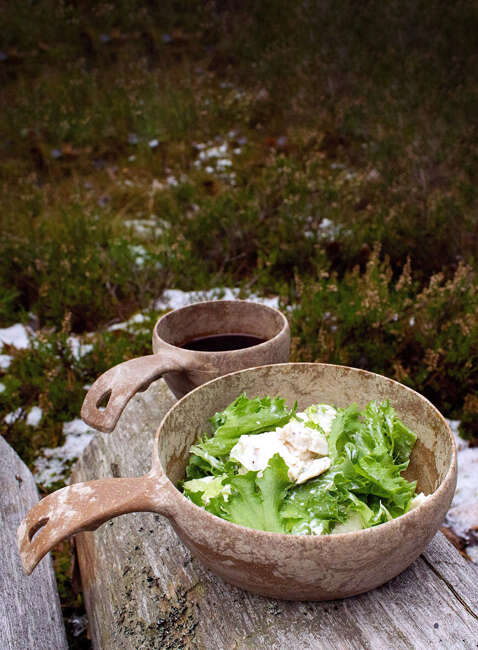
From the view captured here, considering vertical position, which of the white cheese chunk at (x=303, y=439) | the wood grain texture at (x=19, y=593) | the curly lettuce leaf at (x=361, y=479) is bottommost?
the wood grain texture at (x=19, y=593)

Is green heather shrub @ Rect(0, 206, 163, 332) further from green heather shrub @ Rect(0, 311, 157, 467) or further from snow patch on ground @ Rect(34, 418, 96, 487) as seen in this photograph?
snow patch on ground @ Rect(34, 418, 96, 487)

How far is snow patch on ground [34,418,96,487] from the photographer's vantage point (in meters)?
2.49

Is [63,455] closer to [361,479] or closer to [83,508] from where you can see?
[83,508]

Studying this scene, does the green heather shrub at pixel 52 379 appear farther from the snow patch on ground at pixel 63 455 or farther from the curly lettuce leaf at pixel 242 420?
the curly lettuce leaf at pixel 242 420

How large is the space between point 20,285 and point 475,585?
3.56 m

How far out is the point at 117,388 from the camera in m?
1.16

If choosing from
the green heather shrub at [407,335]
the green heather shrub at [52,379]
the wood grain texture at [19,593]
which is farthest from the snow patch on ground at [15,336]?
the wood grain texture at [19,593]

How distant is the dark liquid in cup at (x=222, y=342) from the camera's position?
1.56 m

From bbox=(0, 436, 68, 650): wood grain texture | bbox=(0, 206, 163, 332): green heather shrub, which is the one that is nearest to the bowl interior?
bbox=(0, 436, 68, 650): wood grain texture

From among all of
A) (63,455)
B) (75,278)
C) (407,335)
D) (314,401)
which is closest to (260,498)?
(314,401)

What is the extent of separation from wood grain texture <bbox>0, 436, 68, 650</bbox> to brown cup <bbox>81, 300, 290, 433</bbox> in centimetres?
38

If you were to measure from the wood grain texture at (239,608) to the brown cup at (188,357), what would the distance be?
1.02 ft

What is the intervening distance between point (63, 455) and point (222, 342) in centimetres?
150

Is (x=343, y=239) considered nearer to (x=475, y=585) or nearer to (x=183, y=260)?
(x=183, y=260)
